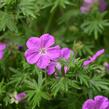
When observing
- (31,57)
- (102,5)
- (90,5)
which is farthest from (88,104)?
(102,5)

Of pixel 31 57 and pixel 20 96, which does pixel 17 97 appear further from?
pixel 31 57

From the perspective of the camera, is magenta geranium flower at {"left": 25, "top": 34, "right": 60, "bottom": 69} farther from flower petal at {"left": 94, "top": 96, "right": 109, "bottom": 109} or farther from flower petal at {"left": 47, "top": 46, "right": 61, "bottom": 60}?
flower petal at {"left": 94, "top": 96, "right": 109, "bottom": 109}

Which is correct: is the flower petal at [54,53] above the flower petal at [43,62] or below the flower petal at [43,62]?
above

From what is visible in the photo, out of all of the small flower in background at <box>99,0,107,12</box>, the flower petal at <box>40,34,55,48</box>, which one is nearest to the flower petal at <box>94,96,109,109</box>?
the flower petal at <box>40,34,55,48</box>

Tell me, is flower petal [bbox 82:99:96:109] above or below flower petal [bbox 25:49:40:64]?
below

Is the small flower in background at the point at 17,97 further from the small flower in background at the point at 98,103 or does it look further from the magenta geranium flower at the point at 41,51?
the small flower in background at the point at 98,103

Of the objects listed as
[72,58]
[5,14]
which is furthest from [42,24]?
[72,58]

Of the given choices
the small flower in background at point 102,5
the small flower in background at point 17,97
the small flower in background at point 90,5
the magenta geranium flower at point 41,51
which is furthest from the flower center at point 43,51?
the small flower in background at point 102,5

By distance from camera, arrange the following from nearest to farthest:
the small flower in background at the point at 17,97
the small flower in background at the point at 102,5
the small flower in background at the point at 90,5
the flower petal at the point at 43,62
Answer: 1. the flower petal at the point at 43,62
2. the small flower in background at the point at 17,97
3. the small flower in background at the point at 90,5
4. the small flower in background at the point at 102,5
